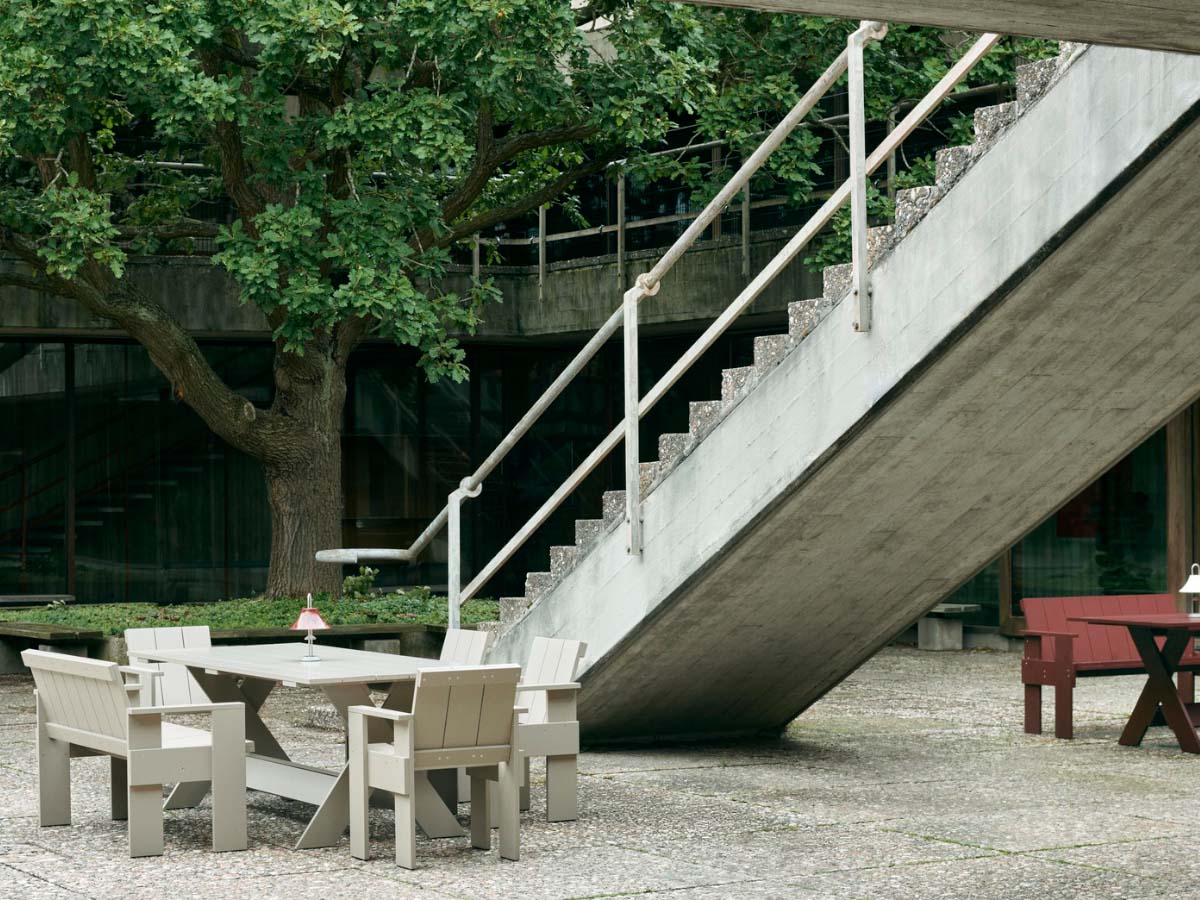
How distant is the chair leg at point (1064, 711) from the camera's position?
36.4ft

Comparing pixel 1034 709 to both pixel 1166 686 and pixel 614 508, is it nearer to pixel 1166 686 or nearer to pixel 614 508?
pixel 1166 686

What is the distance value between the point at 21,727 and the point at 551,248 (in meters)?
11.3

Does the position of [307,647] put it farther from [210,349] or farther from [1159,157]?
[210,349]

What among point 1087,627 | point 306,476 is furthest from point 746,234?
point 1087,627

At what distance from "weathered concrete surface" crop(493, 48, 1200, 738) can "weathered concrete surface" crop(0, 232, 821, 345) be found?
791 cm

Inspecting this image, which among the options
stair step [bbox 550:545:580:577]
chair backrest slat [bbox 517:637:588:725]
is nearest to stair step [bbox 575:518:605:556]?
stair step [bbox 550:545:580:577]

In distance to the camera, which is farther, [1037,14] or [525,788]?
[525,788]

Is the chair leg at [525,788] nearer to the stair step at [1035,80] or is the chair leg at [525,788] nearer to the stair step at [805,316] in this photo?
the stair step at [805,316]

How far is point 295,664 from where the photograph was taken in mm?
8227

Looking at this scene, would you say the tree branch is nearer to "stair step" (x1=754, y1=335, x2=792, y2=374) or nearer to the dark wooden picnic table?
the dark wooden picnic table

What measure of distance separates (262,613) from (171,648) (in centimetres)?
684

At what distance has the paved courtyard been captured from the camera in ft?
21.9

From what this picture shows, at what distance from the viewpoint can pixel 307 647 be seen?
887 centimetres

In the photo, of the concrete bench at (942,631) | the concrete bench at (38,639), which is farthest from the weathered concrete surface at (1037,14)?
the concrete bench at (942,631)
